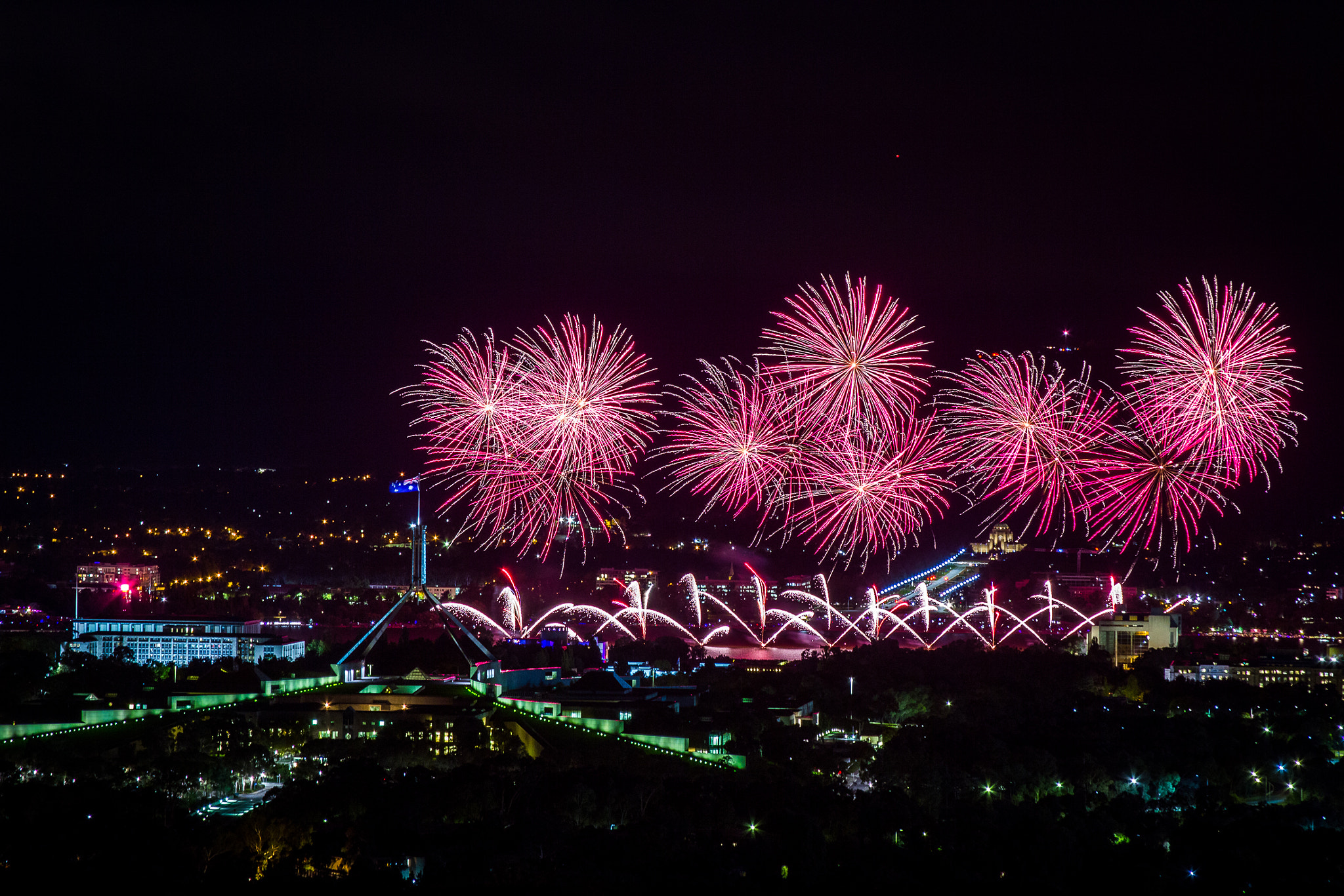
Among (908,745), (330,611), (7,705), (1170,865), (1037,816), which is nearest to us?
(1170,865)

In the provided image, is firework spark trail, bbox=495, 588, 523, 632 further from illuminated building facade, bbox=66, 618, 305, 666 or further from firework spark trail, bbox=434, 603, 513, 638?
illuminated building facade, bbox=66, 618, 305, 666

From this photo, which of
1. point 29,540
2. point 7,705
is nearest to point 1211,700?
point 7,705

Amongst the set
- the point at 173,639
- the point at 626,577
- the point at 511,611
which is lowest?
the point at 173,639

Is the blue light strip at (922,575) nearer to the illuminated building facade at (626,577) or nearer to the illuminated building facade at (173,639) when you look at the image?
the illuminated building facade at (626,577)

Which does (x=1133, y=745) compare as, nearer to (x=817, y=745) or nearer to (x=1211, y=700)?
(x=817, y=745)

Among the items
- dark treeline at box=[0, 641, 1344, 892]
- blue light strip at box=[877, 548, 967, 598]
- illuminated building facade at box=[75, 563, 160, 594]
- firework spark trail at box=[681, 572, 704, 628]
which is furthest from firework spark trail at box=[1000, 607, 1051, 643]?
illuminated building facade at box=[75, 563, 160, 594]

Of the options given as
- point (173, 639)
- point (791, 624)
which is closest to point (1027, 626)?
point (791, 624)

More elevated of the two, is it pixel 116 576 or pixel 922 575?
pixel 116 576

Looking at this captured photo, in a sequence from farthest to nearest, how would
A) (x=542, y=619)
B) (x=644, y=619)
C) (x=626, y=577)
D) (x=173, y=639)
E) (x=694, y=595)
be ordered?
(x=626, y=577) < (x=694, y=595) < (x=644, y=619) < (x=542, y=619) < (x=173, y=639)

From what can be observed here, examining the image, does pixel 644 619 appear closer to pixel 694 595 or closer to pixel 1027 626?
pixel 694 595

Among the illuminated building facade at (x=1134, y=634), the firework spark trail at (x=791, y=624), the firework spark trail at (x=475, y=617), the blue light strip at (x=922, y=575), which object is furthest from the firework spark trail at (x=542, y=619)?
the illuminated building facade at (x=1134, y=634)

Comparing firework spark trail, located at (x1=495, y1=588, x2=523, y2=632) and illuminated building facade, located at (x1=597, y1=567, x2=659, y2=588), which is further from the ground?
illuminated building facade, located at (x1=597, y1=567, x2=659, y2=588)
